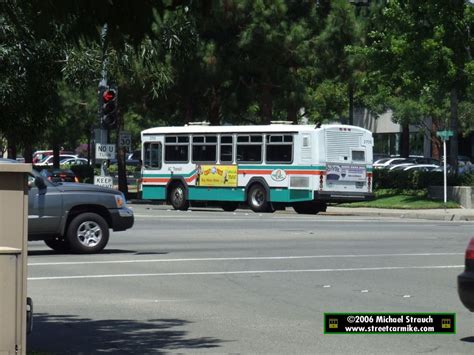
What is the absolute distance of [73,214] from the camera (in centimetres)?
2056

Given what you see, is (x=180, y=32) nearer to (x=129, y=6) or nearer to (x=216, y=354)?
(x=216, y=354)

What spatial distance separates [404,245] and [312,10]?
25274mm

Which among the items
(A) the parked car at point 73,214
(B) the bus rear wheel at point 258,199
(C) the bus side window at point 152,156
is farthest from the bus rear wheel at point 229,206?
(A) the parked car at point 73,214

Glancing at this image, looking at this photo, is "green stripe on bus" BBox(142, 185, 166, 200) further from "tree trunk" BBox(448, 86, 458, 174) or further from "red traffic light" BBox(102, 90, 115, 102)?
"red traffic light" BBox(102, 90, 115, 102)

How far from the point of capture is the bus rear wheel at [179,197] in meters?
39.9

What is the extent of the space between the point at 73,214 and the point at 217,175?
60.9 ft

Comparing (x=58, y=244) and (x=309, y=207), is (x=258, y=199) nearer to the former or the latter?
(x=309, y=207)

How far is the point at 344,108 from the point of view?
203 feet

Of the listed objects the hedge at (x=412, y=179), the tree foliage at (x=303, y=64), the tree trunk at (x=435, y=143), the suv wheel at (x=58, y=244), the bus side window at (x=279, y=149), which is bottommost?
the suv wheel at (x=58, y=244)

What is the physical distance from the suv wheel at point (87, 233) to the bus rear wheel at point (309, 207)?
1825 centimetres

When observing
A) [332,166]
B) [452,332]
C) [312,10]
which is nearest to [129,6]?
[452,332]

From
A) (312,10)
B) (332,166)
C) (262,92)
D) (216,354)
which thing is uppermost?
(312,10)

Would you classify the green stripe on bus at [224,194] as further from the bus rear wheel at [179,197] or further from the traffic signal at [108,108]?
the traffic signal at [108,108]

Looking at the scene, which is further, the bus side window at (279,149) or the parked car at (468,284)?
the bus side window at (279,149)
